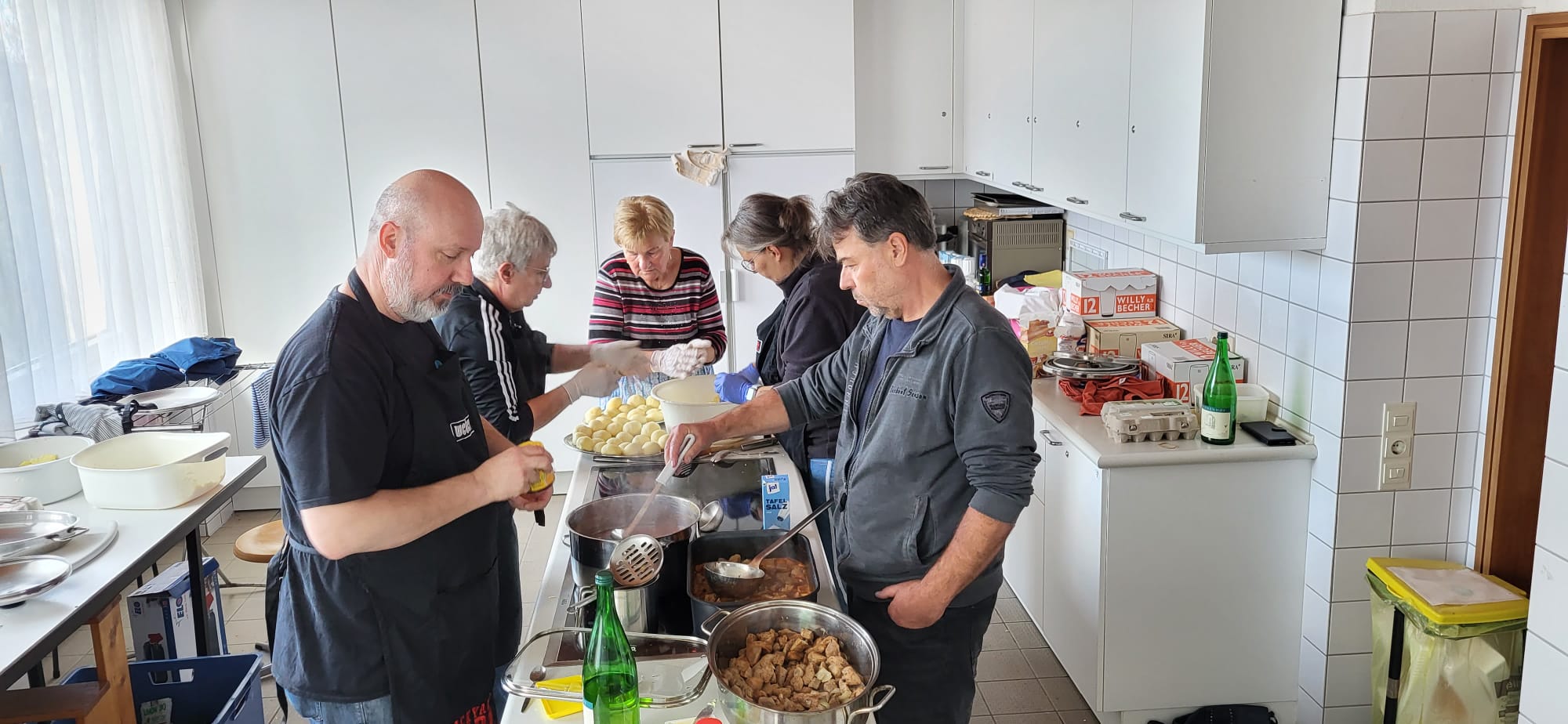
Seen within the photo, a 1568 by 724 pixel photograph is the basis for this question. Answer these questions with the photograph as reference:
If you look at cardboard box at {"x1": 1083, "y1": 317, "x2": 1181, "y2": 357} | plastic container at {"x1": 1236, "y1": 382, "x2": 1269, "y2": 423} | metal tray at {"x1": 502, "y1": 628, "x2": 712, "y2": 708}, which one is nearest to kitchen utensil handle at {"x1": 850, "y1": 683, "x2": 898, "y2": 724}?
metal tray at {"x1": 502, "y1": 628, "x2": 712, "y2": 708}

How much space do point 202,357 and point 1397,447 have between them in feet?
12.5

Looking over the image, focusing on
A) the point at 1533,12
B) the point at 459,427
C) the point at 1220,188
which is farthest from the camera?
the point at 1220,188

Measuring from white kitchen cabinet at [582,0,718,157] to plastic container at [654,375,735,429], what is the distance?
2086 millimetres

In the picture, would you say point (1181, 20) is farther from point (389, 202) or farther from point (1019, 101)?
point (389, 202)

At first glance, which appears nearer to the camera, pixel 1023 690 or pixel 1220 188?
pixel 1220 188

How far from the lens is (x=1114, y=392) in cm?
320

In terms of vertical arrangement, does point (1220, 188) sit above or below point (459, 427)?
above

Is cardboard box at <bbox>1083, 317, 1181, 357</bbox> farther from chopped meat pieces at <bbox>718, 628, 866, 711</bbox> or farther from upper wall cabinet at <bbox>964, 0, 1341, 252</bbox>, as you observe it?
chopped meat pieces at <bbox>718, 628, 866, 711</bbox>

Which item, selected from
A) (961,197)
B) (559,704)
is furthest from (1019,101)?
(559,704)

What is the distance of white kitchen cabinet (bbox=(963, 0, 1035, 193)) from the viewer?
4008mm

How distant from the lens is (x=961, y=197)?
5.20 meters

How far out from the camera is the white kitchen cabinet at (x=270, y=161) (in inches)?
177

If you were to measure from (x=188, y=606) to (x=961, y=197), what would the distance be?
355 centimetres

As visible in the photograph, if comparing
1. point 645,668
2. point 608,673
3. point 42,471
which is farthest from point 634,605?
point 42,471
